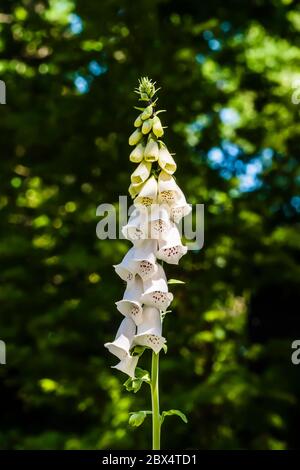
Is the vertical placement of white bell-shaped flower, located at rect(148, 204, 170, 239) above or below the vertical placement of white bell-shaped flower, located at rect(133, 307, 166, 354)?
above

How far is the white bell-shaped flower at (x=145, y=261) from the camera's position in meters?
2.21

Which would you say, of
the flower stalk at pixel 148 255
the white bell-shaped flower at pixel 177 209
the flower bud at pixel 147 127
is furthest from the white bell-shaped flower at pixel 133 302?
the flower bud at pixel 147 127

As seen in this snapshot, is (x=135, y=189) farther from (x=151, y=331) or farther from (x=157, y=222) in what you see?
(x=151, y=331)

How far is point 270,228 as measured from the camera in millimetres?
7254

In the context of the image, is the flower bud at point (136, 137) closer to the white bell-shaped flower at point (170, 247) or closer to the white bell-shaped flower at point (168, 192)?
the white bell-shaped flower at point (168, 192)

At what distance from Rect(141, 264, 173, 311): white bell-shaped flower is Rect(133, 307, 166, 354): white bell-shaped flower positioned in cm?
3


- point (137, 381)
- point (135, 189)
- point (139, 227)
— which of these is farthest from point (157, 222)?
point (137, 381)

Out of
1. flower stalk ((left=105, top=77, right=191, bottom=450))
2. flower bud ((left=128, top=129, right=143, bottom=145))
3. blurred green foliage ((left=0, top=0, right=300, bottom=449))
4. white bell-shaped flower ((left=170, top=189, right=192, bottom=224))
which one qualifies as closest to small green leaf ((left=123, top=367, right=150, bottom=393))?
flower stalk ((left=105, top=77, right=191, bottom=450))

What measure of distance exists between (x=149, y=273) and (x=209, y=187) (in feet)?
16.0

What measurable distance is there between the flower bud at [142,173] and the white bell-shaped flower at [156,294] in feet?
1.02

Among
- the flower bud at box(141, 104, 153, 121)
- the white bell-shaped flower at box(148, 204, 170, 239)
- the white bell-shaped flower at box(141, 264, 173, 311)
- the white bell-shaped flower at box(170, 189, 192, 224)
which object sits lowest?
the white bell-shaped flower at box(141, 264, 173, 311)

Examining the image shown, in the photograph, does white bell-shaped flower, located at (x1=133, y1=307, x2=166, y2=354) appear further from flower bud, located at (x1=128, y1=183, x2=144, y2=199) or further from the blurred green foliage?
the blurred green foliage

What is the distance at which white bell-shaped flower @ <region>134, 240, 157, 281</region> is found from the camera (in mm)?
2209

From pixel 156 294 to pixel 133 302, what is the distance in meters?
0.08
